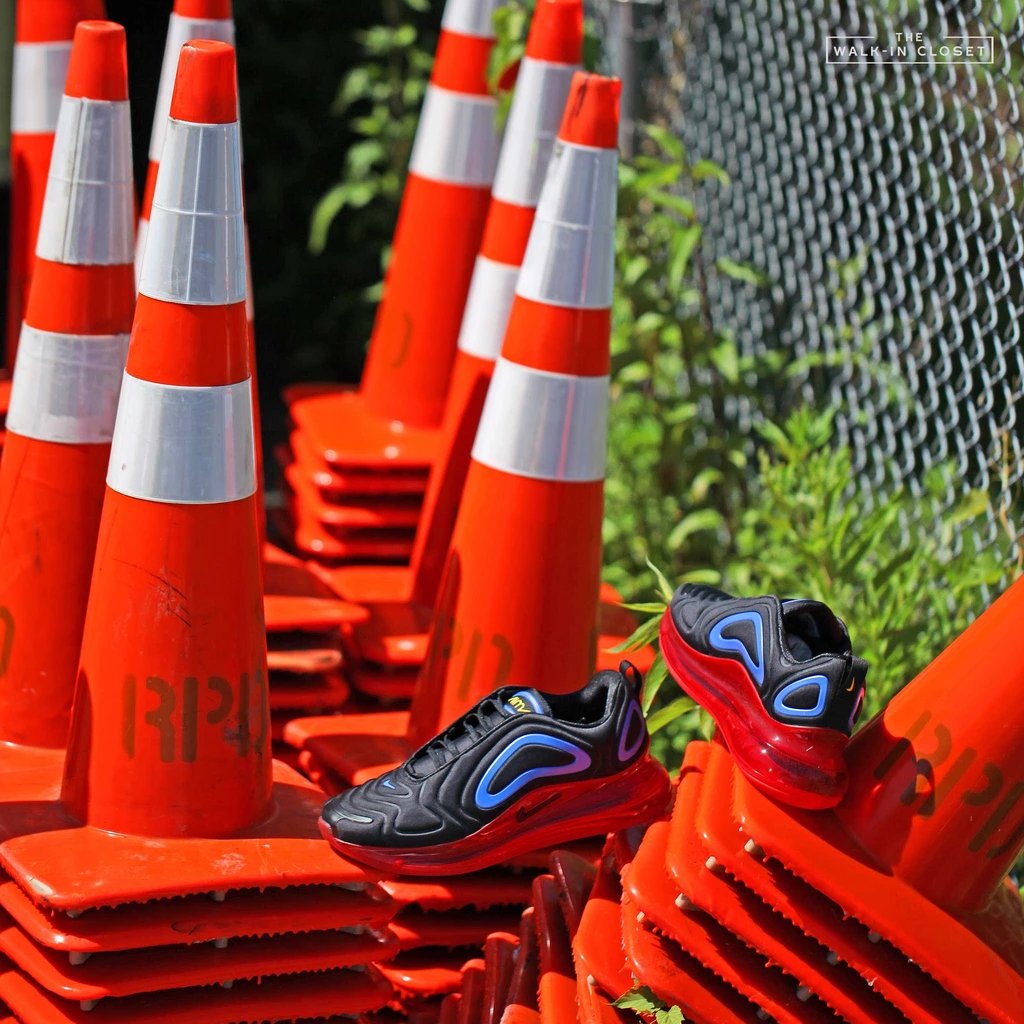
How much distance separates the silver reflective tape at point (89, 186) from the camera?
2807 mm

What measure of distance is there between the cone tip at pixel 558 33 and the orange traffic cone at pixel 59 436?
41.8 inches

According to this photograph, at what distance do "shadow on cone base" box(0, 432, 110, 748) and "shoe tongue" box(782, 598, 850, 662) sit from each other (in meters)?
1.36

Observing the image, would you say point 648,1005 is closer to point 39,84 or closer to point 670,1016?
point 670,1016

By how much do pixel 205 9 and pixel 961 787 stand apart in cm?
239

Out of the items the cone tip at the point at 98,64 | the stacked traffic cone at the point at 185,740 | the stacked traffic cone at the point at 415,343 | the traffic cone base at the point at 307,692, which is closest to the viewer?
the stacked traffic cone at the point at 185,740

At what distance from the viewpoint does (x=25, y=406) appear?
9.74 feet

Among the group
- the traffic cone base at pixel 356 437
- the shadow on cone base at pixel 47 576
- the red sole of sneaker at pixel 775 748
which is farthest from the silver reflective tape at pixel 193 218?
the traffic cone base at pixel 356 437

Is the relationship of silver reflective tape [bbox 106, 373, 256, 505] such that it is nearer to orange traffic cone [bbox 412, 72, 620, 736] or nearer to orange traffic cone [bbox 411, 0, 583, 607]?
orange traffic cone [bbox 412, 72, 620, 736]

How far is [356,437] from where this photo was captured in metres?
4.14

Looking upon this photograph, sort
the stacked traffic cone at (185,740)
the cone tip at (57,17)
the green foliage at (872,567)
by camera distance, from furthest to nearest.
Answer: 1. the cone tip at (57,17)
2. the green foliage at (872,567)
3. the stacked traffic cone at (185,740)

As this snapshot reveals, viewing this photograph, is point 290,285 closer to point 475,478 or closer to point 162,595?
point 475,478

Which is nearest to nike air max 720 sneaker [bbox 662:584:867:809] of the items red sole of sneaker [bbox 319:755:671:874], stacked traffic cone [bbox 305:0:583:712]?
red sole of sneaker [bbox 319:755:671:874]

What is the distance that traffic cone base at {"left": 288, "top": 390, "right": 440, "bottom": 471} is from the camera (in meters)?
3.97

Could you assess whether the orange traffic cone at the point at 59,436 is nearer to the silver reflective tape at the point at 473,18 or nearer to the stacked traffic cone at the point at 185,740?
the stacked traffic cone at the point at 185,740
